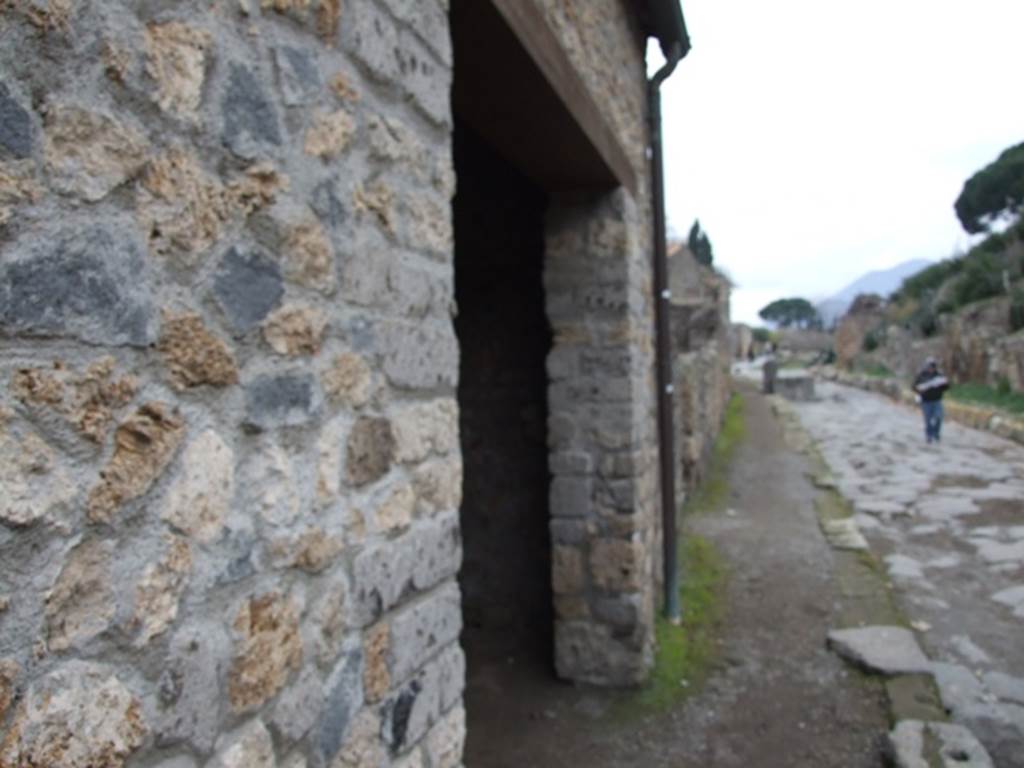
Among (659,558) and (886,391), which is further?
(886,391)

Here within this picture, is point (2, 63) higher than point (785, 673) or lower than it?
higher

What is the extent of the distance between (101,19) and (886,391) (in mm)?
19462

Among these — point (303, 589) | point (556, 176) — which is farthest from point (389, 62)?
point (556, 176)

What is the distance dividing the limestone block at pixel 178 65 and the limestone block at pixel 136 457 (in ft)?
1.28

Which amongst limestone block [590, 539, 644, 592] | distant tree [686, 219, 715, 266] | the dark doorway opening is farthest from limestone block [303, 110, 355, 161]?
distant tree [686, 219, 715, 266]

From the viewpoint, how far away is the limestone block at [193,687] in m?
1.01

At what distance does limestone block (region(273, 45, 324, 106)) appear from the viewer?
126cm

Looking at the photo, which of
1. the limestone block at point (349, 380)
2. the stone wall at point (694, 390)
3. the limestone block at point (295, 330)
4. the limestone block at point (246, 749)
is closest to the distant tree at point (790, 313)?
the stone wall at point (694, 390)

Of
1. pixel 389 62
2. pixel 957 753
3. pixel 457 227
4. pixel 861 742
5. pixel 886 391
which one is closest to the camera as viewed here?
pixel 389 62

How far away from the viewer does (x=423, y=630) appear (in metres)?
1.67

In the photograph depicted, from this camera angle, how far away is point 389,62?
5.19 ft

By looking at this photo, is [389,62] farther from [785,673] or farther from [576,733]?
[785,673]

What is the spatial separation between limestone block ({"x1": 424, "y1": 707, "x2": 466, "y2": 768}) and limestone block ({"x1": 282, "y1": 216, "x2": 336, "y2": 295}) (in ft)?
3.20

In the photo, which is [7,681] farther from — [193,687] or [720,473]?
[720,473]
